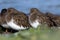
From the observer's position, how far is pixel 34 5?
10.5 m

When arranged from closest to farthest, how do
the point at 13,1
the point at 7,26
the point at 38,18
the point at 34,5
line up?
the point at 38,18
the point at 7,26
the point at 34,5
the point at 13,1

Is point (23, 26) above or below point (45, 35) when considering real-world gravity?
below

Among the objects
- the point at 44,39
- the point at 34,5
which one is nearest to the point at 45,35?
the point at 44,39

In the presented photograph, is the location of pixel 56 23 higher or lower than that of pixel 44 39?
lower

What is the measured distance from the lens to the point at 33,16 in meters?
5.84

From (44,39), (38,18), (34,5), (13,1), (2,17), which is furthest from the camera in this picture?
(13,1)

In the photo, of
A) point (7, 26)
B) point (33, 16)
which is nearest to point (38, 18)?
point (33, 16)

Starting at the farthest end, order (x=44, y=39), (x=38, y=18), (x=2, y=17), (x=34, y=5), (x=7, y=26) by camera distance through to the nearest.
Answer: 1. (x=34, y=5)
2. (x=2, y=17)
3. (x=7, y=26)
4. (x=38, y=18)
5. (x=44, y=39)

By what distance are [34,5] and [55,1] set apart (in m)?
1.23

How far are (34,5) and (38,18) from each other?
4999mm

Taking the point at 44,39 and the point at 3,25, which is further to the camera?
the point at 3,25

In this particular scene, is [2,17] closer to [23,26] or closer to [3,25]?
[3,25]

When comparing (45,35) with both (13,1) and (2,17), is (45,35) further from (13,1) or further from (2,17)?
(13,1)

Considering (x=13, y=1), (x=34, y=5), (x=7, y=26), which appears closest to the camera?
(x=7, y=26)
